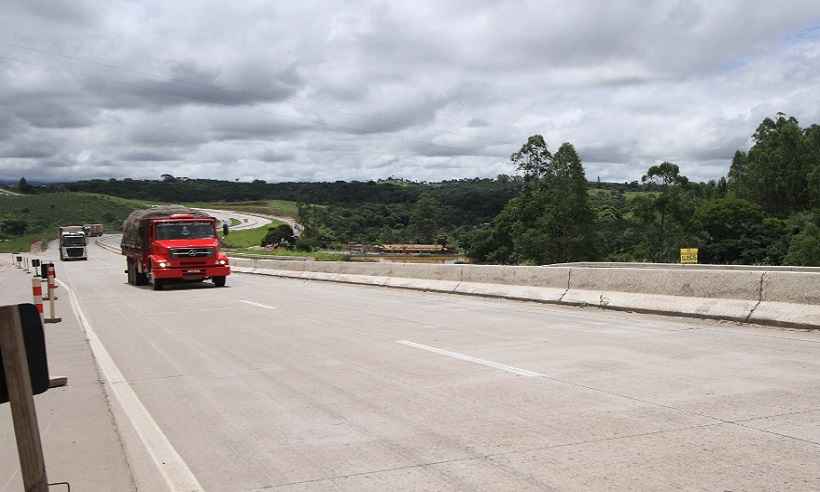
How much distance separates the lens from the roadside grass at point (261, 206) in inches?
6806

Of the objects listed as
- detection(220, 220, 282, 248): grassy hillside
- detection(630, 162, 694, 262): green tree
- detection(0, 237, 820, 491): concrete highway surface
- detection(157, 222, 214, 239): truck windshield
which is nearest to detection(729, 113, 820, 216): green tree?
detection(630, 162, 694, 262): green tree

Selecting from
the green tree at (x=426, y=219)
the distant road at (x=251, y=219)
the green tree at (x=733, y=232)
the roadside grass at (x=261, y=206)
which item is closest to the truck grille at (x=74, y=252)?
the distant road at (x=251, y=219)

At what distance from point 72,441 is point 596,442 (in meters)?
4.24

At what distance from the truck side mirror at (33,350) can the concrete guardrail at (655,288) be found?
10.1m

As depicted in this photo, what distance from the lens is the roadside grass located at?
567 ft

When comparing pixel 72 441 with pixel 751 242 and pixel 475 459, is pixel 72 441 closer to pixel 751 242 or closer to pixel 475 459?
pixel 475 459

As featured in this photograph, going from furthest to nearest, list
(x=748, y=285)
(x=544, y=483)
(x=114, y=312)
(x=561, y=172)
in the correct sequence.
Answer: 1. (x=561, y=172)
2. (x=114, y=312)
3. (x=748, y=285)
4. (x=544, y=483)

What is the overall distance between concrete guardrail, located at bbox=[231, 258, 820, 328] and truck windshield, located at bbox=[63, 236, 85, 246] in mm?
56294

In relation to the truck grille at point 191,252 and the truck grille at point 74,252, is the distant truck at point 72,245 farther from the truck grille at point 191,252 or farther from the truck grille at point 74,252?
the truck grille at point 191,252

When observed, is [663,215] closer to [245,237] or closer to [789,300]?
[245,237]

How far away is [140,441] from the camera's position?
20.2 ft

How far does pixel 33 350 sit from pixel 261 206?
18533cm

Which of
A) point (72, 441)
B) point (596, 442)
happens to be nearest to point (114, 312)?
point (72, 441)

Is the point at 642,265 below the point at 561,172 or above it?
below
